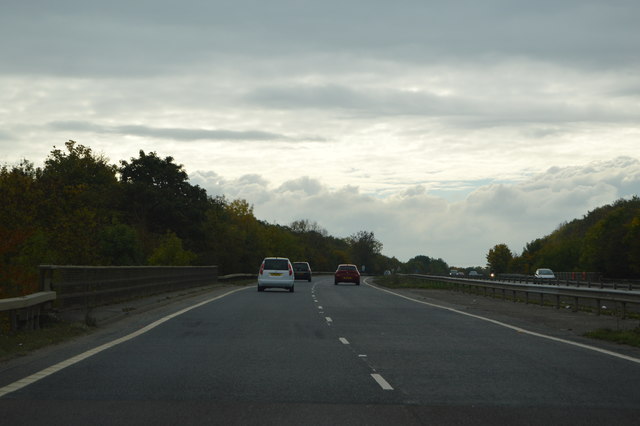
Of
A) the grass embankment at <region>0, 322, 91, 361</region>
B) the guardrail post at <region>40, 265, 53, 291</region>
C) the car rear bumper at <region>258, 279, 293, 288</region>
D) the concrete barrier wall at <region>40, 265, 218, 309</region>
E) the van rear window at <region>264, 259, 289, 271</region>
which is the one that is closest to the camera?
the grass embankment at <region>0, 322, 91, 361</region>

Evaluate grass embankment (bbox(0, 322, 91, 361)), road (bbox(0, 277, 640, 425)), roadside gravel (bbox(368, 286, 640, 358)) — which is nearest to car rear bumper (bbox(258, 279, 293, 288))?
roadside gravel (bbox(368, 286, 640, 358))

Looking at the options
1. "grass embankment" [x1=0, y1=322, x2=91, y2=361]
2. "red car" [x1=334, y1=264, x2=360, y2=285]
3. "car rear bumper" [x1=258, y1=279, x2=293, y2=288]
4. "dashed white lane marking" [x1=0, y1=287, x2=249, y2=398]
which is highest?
"red car" [x1=334, y1=264, x2=360, y2=285]

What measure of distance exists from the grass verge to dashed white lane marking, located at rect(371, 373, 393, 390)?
286 inches

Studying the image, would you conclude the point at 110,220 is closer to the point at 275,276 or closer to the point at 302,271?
the point at 302,271

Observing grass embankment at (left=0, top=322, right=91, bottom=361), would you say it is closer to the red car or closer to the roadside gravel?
the roadside gravel

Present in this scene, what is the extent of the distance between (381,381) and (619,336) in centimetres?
887

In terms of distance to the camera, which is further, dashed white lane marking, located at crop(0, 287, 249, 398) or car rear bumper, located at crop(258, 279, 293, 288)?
car rear bumper, located at crop(258, 279, 293, 288)

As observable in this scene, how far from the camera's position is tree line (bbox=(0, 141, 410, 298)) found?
36.4 meters

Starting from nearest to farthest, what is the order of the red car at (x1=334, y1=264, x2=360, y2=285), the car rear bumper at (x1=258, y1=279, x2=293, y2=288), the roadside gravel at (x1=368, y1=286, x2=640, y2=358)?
the roadside gravel at (x1=368, y1=286, x2=640, y2=358) < the car rear bumper at (x1=258, y1=279, x2=293, y2=288) < the red car at (x1=334, y1=264, x2=360, y2=285)

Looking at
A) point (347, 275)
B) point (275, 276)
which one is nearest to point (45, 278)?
point (275, 276)

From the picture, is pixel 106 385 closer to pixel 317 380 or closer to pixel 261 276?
pixel 317 380

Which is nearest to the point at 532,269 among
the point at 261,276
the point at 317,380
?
the point at 261,276

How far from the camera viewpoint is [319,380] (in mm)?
11086

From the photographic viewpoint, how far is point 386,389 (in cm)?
1037
